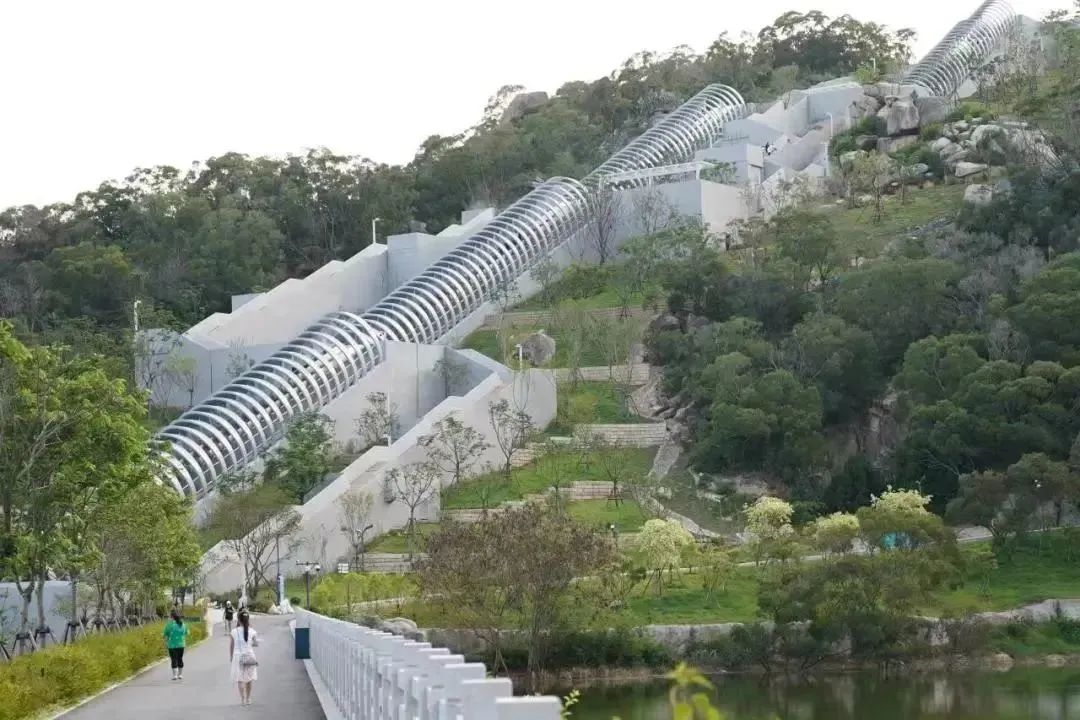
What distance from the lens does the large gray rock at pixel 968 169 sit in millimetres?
71812

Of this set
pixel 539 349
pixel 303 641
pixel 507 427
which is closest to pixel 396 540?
pixel 507 427

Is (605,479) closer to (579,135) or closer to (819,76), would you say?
(579,135)

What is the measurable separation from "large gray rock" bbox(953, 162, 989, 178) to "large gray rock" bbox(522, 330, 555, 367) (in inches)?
877

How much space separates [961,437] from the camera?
45000 mm

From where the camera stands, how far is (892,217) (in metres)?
68.9

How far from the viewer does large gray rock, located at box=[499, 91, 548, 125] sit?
104131 millimetres

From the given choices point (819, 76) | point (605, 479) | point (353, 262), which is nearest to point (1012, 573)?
point (605, 479)

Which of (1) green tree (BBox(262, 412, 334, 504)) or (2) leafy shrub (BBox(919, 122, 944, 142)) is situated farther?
(2) leafy shrub (BBox(919, 122, 944, 142))

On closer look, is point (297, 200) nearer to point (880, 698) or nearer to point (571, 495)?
point (571, 495)

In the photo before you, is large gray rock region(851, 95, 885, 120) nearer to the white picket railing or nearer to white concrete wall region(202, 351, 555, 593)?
white concrete wall region(202, 351, 555, 593)

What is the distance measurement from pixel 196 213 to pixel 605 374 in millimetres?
28605

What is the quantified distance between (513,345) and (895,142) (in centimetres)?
2647

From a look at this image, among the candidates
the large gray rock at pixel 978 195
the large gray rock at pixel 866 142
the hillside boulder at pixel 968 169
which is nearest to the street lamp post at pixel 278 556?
the large gray rock at pixel 978 195

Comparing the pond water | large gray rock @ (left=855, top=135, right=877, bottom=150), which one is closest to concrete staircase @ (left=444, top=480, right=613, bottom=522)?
the pond water
